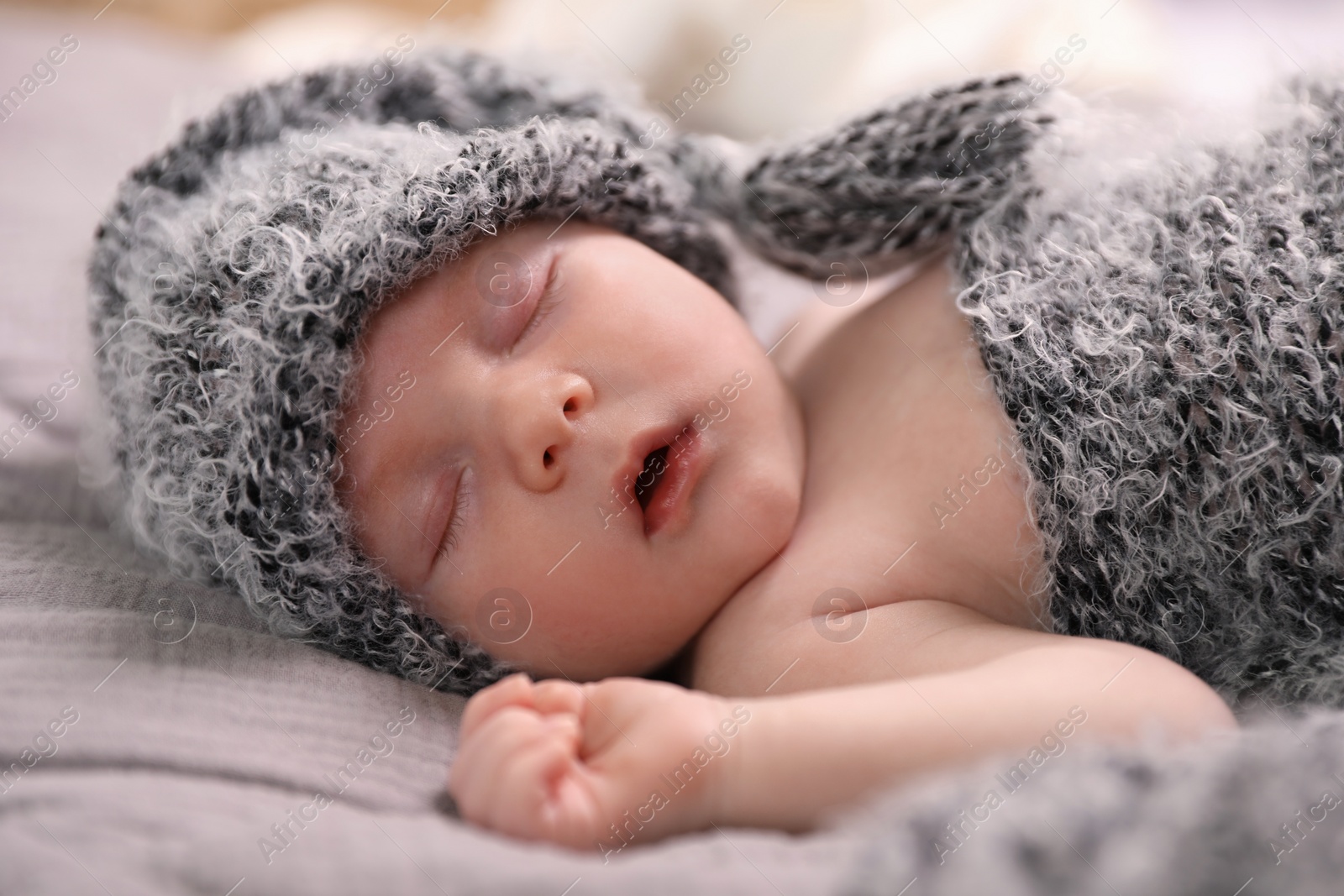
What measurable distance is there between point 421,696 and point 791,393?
1.85 feet

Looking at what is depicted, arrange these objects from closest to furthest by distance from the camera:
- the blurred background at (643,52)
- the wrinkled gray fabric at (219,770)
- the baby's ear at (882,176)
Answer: the wrinkled gray fabric at (219,770) → the baby's ear at (882,176) → the blurred background at (643,52)

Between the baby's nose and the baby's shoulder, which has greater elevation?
the baby's nose

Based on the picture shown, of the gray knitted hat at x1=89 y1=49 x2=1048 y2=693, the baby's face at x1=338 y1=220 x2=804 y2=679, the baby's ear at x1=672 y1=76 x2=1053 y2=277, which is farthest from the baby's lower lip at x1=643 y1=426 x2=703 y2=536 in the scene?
the baby's ear at x1=672 y1=76 x2=1053 y2=277

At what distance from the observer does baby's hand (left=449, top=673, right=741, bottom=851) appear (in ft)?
2.37

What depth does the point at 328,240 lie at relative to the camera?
39.4 inches

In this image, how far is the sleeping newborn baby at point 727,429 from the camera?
35.5 inches

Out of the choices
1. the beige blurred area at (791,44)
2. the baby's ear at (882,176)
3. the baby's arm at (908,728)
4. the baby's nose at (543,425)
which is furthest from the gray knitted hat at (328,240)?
the beige blurred area at (791,44)

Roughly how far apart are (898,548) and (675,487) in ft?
0.78

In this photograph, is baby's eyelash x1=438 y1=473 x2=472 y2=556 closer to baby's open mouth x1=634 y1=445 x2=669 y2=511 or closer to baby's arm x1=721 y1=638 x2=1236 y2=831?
baby's open mouth x1=634 y1=445 x2=669 y2=511

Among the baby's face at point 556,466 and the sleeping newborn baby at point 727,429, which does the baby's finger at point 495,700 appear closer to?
the sleeping newborn baby at point 727,429

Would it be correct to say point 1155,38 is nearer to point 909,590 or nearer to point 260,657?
point 909,590

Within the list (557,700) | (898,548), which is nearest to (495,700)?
(557,700)

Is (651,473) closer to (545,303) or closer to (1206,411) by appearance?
(545,303)

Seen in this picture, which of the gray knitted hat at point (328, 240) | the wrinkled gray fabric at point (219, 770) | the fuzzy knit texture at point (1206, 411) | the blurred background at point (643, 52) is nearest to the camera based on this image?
the wrinkled gray fabric at point (219, 770)
